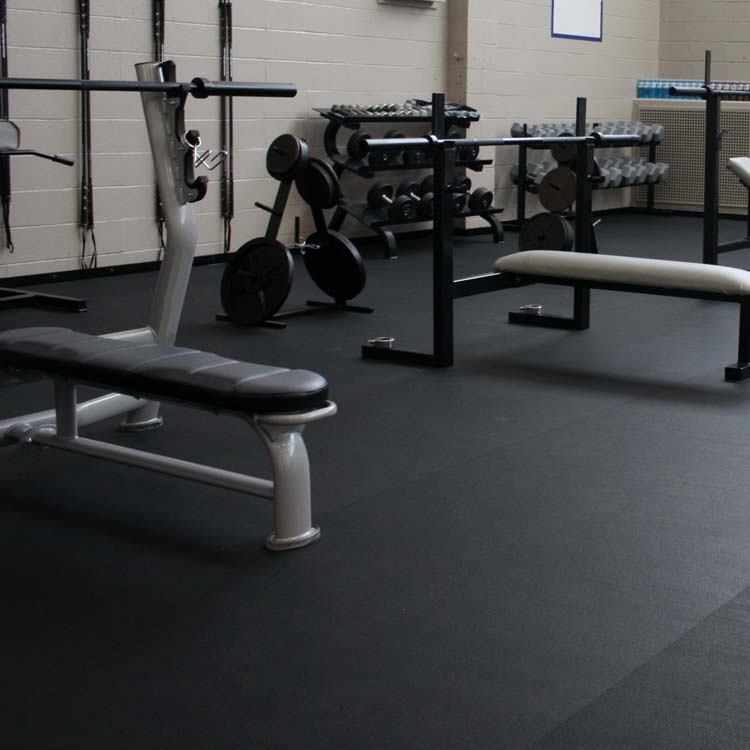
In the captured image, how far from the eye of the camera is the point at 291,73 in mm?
6930

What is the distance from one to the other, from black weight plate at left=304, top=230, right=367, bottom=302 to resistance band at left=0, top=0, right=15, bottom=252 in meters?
1.54

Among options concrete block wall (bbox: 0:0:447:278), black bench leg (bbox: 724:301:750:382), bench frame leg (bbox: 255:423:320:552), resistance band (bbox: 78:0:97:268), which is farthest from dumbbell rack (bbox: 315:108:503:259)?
bench frame leg (bbox: 255:423:320:552)

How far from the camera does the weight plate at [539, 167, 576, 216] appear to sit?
6285 mm

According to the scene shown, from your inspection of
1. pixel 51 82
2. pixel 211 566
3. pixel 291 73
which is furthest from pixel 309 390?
pixel 291 73

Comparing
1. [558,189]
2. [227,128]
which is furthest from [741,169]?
[227,128]

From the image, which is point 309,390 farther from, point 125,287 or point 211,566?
point 125,287

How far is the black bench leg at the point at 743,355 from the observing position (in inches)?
154

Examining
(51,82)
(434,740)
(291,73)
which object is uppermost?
(291,73)

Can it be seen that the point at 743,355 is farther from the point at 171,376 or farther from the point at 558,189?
the point at 558,189

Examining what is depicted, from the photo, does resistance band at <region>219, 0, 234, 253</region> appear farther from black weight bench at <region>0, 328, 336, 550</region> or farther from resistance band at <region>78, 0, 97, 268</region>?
black weight bench at <region>0, 328, 336, 550</region>

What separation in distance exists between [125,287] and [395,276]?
1476 millimetres

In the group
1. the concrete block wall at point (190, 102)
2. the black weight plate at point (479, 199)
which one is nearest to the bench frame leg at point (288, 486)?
the concrete block wall at point (190, 102)

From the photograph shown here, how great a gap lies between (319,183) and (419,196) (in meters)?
2.32

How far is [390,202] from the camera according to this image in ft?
23.1
